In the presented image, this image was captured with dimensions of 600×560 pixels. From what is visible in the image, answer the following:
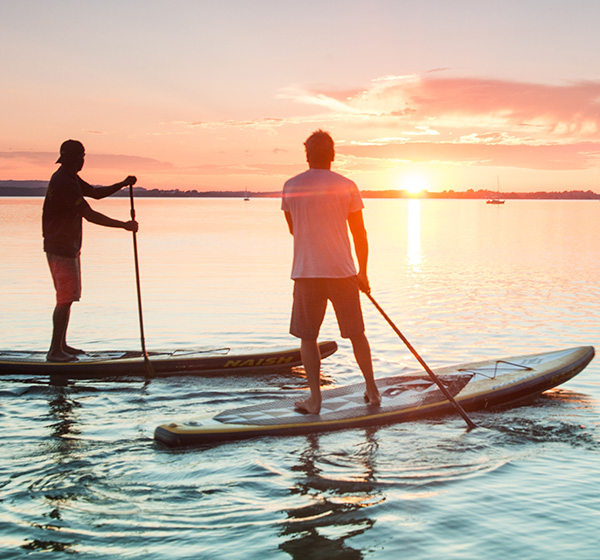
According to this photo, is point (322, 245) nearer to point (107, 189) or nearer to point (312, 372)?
point (312, 372)

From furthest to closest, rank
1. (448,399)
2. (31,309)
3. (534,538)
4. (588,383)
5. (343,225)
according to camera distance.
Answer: (31,309), (588,383), (448,399), (343,225), (534,538)

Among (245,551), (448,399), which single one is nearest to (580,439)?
(448,399)

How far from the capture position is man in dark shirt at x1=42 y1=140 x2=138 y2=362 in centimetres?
804

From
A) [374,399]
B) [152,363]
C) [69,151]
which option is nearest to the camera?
[374,399]

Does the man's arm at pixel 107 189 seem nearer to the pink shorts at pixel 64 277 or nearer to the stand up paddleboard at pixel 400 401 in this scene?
the pink shorts at pixel 64 277

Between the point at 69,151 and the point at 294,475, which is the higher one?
the point at 69,151

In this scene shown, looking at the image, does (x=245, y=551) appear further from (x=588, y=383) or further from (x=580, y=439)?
(x=588, y=383)

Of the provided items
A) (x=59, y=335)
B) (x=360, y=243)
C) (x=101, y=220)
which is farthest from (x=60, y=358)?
(x=360, y=243)

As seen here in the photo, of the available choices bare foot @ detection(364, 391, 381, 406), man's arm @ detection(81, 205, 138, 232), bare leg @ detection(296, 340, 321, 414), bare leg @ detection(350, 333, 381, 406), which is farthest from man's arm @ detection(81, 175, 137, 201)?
bare foot @ detection(364, 391, 381, 406)

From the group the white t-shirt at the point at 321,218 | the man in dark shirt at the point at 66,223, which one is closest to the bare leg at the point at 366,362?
the white t-shirt at the point at 321,218

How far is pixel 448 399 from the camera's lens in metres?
6.66

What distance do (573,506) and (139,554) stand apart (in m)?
2.96

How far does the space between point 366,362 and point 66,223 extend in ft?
14.0

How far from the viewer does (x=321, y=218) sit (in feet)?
19.0
